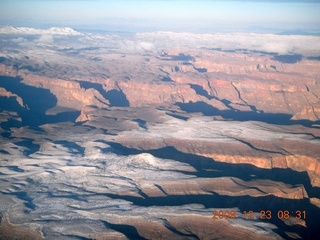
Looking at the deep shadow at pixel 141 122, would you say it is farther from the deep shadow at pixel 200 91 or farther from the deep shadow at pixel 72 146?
the deep shadow at pixel 200 91

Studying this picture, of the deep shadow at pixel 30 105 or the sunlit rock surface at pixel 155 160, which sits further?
the deep shadow at pixel 30 105

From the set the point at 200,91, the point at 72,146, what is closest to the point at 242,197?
the point at 72,146

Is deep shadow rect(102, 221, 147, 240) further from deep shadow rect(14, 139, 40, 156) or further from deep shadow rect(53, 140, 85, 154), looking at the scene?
deep shadow rect(14, 139, 40, 156)

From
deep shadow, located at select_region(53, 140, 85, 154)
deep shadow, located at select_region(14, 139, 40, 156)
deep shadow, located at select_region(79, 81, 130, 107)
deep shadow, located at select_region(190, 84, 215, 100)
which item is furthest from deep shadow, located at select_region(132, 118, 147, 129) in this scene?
deep shadow, located at select_region(190, 84, 215, 100)

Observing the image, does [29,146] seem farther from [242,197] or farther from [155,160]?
[242,197]

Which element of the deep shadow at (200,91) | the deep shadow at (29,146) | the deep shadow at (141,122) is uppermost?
the deep shadow at (200,91)

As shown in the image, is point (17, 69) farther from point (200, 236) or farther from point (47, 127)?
point (200, 236)

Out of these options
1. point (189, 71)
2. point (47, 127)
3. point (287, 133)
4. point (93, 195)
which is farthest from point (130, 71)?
point (93, 195)

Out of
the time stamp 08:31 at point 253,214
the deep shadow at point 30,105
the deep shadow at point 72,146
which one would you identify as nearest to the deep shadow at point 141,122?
the deep shadow at point 72,146
